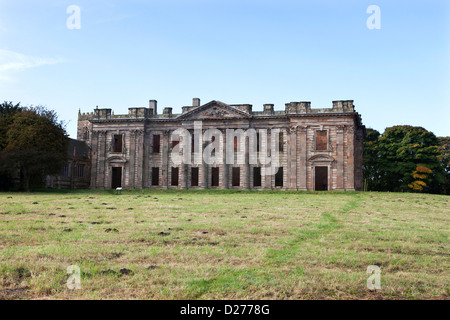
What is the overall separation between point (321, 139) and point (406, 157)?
1444cm

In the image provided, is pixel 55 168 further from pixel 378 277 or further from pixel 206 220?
pixel 378 277

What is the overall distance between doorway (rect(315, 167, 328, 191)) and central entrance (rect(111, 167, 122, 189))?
77.2ft

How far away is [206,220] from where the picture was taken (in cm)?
1239

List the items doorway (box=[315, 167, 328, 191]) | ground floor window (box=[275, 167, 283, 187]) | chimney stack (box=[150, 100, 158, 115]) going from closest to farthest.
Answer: doorway (box=[315, 167, 328, 191])
ground floor window (box=[275, 167, 283, 187])
chimney stack (box=[150, 100, 158, 115])

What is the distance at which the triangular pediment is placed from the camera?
4412 cm

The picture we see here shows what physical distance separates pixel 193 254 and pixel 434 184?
1988 inches

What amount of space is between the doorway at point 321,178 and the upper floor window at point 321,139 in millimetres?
2276

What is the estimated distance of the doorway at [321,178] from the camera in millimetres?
41750

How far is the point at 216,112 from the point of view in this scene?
44.6 meters

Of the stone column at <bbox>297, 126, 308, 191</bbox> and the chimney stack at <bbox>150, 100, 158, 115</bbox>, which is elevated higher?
the chimney stack at <bbox>150, 100, 158, 115</bbox>

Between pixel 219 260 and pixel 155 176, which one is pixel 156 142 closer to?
pixel 155 176

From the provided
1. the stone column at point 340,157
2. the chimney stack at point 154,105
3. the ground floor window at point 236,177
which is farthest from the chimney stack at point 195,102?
the stone column at point 340,157

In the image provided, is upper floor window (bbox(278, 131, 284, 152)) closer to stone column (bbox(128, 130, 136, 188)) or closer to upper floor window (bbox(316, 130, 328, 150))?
upper floor window (bbox(316, 130, 328, 150))
